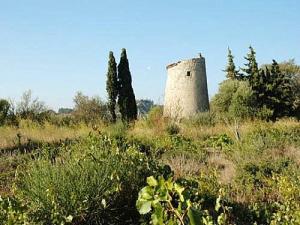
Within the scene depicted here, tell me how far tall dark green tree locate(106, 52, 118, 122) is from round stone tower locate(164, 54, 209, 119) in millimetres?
4926

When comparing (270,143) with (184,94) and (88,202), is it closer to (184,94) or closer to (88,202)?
(88,202)

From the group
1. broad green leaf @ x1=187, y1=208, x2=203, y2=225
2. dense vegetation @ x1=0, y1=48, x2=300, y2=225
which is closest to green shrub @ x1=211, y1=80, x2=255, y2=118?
dense vegetation @ x1=0, y1=48, x2=300, y2=225

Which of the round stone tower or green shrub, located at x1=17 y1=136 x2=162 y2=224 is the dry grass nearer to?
green shrub, located at x1=17 y1=136 x2=162 y2=224

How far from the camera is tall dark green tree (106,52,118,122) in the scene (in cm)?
3150

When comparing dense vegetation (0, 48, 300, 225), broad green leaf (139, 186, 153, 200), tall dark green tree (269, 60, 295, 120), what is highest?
tall dark green tree (269, 60, 295, 120)

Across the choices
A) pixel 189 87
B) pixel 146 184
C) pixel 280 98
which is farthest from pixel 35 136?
pixel 280 98

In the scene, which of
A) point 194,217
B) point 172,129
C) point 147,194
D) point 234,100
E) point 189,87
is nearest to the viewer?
point 194,217

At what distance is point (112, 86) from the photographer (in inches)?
1240

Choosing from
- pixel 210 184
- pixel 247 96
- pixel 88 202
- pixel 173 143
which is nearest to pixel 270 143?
pixel 173 143

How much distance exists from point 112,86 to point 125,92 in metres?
0.96

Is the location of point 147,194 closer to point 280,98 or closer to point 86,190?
point 86,190

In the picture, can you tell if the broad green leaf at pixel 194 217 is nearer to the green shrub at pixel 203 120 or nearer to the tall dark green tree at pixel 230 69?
the green shrub at pixel 203 120

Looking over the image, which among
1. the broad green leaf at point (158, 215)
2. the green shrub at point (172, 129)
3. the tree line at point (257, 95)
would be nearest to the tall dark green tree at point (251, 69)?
the tree line at point (257, 95)

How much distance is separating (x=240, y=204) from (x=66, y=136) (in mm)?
9890
